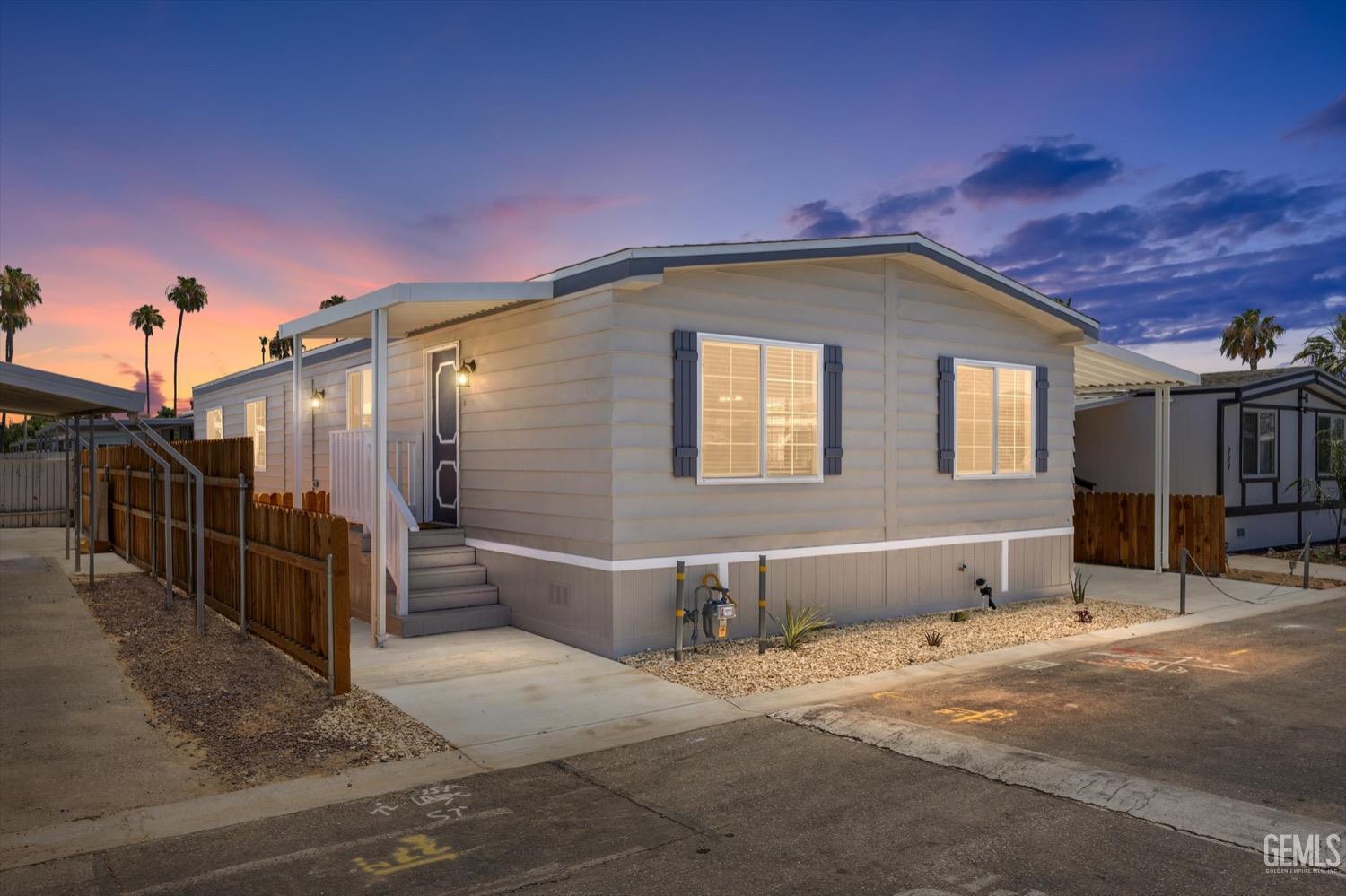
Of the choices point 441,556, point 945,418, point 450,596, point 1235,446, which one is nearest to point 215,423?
point 441,556

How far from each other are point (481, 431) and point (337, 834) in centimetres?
611

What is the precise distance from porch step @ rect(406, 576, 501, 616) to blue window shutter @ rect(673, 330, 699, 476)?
2.68 meters

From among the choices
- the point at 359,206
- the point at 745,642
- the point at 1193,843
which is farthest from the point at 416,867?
the point at 359,206

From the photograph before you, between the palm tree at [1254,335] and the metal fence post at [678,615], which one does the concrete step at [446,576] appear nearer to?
the metal fence post at [678,615]

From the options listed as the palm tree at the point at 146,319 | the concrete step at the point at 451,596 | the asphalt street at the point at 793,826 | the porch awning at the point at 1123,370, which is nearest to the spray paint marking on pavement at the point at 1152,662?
the asphalt street at the point at 793,826

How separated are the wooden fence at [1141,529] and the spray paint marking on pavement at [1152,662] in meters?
6.37

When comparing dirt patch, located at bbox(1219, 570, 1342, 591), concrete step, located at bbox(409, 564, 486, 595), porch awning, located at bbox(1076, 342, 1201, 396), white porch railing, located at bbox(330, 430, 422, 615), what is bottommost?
dirt patch, located at bbox(1219, 570, 1342, 591)

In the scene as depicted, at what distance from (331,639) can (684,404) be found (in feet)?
11.8

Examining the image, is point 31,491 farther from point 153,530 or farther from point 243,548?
point 243,548

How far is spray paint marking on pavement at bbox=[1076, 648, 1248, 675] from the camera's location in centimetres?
772

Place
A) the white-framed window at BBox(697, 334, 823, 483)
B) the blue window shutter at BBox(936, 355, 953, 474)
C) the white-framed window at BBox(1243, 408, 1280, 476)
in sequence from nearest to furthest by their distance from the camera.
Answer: the white-framed window at BBox(697, 334, 823, 483)
the blue window shutter at BBox(936, 355, 953, 474)
the white-framed window at BBox(1243, 408, 1280, 476)

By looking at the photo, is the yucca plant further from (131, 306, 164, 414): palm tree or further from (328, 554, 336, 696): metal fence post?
(131, 306, 164, 414): palm tree

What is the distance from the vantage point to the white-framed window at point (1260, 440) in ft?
54.6

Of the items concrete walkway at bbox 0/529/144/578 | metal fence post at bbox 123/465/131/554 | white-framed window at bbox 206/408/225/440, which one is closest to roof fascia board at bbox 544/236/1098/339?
metal fence post at bbox 123/465/131/554
